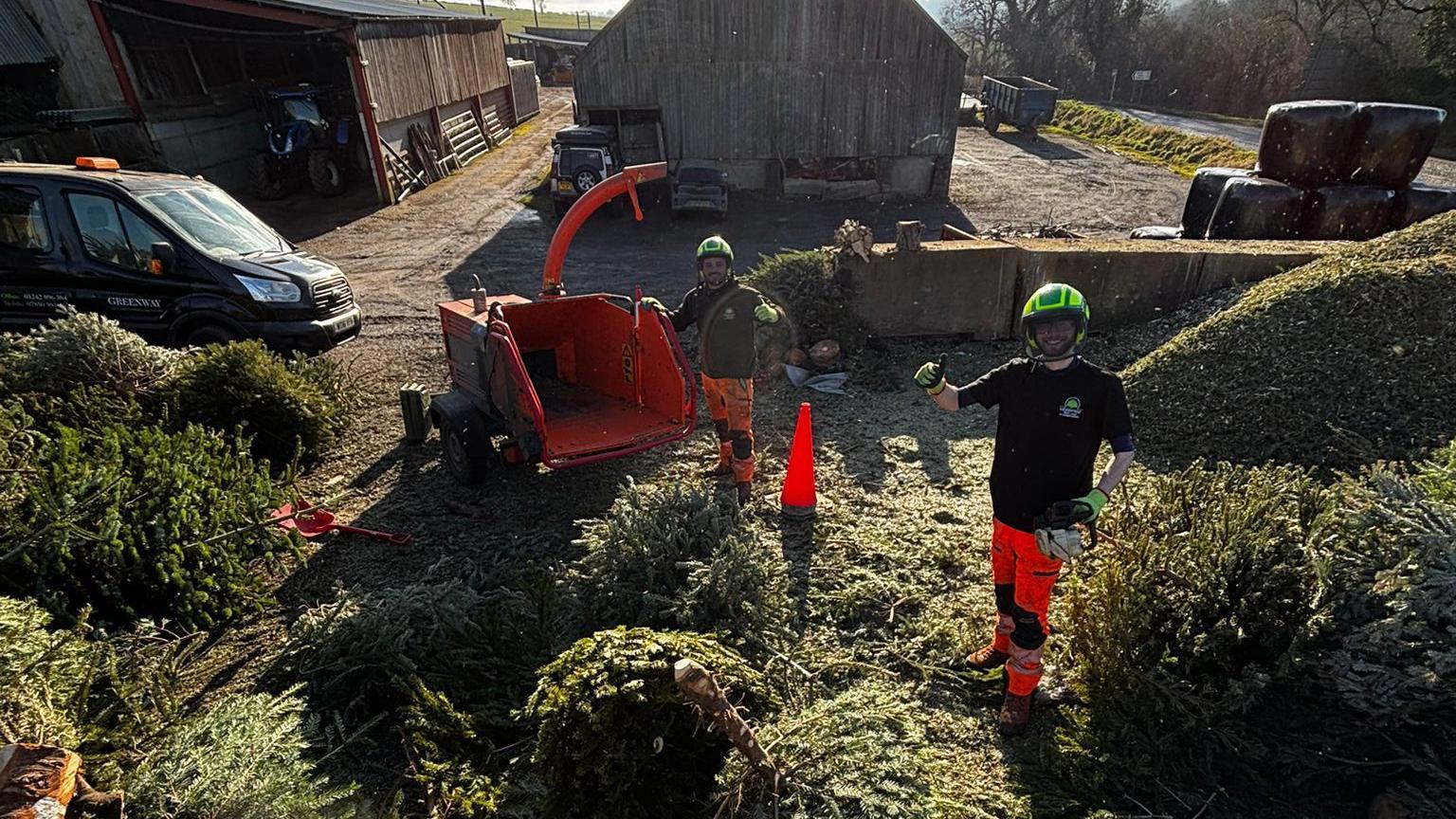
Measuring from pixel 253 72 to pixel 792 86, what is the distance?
15.7 metres

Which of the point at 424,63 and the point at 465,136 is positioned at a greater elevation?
the point at 424,63

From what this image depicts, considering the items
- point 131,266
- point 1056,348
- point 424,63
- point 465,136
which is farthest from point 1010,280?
point 465,136

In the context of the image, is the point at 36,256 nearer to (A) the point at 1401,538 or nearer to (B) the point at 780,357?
(B) the point at 780,357

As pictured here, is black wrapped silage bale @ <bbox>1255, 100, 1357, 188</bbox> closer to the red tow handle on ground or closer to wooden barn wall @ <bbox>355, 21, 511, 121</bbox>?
the red tow handle on ground

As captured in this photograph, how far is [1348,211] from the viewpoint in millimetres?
9367

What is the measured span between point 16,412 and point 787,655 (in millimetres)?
5161

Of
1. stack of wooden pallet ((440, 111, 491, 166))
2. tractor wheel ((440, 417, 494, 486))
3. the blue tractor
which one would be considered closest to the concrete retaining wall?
tractor wheel ((440, 417, 494, 486))

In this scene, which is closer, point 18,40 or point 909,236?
point 909,236

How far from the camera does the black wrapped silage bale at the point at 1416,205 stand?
9.27 m

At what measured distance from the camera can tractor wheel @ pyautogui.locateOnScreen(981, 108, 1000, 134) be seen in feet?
99.2

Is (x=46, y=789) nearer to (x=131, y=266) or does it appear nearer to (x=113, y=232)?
(x=131, y=266)

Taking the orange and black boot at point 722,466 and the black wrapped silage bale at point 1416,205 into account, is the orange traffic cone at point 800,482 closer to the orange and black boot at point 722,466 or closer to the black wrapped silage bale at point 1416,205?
the orange and black boot at point 722,466

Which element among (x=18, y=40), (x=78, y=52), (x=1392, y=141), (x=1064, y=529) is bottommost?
(x=1064, y=529)

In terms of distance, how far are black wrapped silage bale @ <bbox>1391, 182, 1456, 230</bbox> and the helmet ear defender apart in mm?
9712
